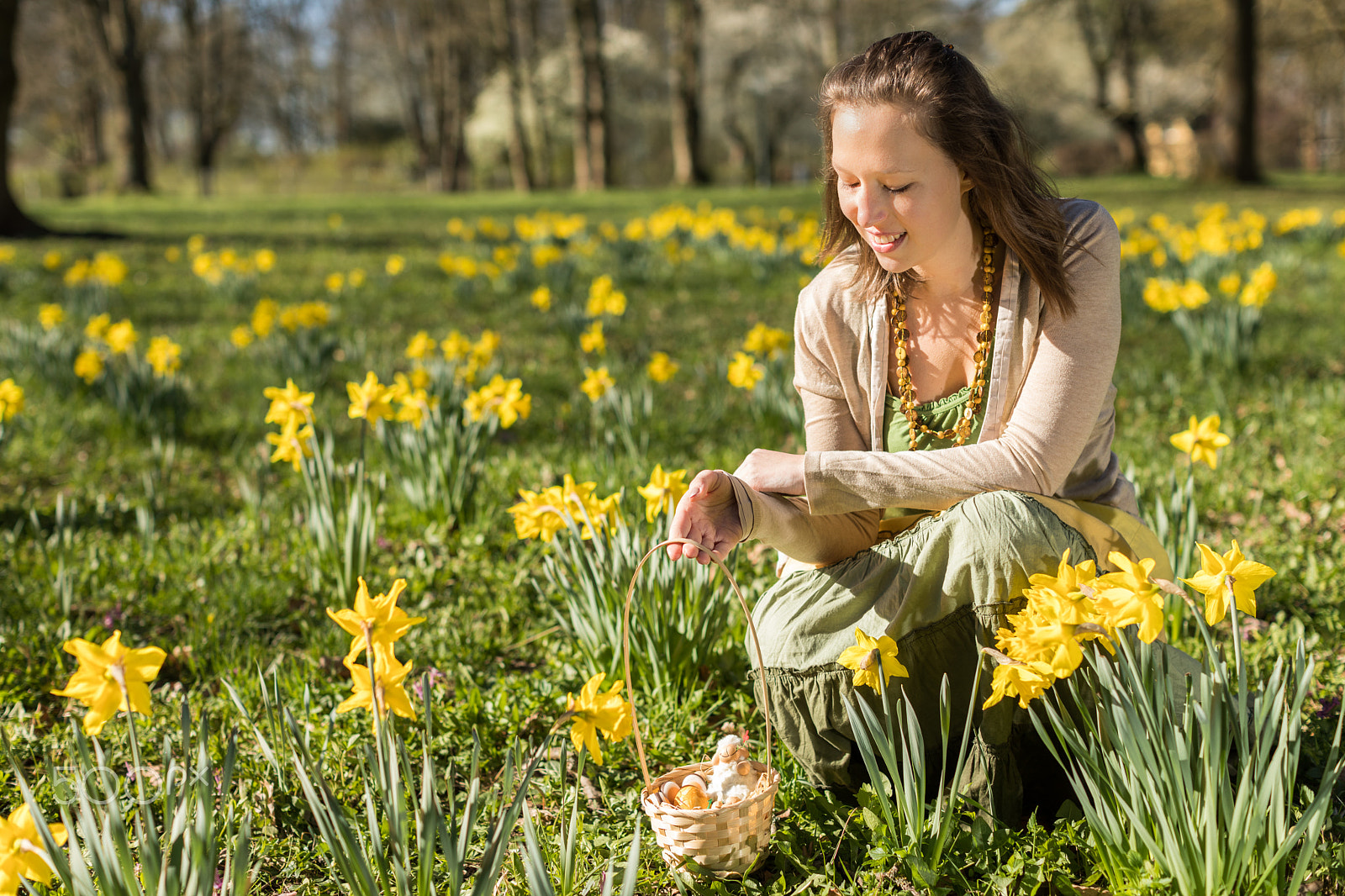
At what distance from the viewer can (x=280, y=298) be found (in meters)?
6.76

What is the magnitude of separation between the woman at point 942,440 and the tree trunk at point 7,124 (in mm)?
10860

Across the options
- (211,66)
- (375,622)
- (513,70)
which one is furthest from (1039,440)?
(211,66)

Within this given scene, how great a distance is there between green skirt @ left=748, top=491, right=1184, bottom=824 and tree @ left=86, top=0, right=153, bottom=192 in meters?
22.4

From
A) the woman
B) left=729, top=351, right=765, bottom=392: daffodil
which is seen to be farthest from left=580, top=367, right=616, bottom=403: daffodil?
the woman

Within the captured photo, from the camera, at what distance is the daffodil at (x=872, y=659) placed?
4.82 feet

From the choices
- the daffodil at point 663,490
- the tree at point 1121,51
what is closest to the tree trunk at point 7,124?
the daffodil at point 663,490

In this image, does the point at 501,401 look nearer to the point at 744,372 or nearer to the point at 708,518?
the point at 744,372

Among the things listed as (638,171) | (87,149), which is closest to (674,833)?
(638,171)

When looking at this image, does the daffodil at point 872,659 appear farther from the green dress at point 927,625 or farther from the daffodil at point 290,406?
the daffodil at point 290,406

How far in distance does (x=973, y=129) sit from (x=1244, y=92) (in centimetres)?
1564

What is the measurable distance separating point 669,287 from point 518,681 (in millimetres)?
5145

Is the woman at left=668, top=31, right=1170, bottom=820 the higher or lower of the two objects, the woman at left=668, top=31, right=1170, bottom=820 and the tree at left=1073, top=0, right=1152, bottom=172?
the lower

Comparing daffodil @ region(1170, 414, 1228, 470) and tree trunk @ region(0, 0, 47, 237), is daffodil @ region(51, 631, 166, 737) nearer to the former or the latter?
daffodil @ region(1170, 414, 1228, 470)

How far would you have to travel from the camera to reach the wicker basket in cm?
147
